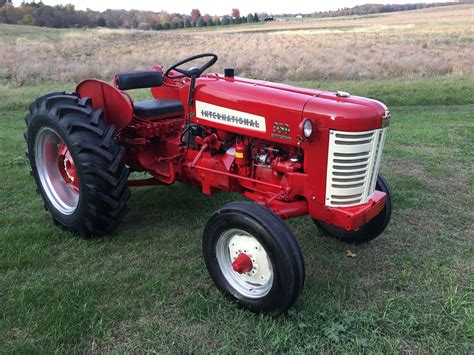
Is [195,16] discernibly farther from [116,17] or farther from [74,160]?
[74,160]

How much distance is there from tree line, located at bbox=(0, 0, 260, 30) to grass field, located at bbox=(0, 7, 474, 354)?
57905mm

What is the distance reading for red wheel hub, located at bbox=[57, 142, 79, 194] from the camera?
407 centimetres

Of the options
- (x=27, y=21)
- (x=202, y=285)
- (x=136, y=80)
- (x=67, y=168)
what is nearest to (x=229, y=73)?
(x=136, y=80)

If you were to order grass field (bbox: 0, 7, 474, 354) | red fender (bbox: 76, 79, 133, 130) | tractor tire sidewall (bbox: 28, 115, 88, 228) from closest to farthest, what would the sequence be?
grass field (bbox: 0, 7, 474, 354) → tractor tire sidewall (bbox: 28, 115, 88, 228) → red fender (bbox: 76, 79, 133, 130)

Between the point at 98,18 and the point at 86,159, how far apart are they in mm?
65142

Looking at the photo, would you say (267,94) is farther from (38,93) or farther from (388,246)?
(38,93)

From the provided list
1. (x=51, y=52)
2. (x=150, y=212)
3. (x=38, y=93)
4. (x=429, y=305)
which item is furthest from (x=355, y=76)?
(x=51, y=52)

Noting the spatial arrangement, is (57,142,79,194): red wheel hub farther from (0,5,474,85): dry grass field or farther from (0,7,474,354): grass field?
(0,5,474,85): dry grass field

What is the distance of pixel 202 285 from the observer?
10.6 ft

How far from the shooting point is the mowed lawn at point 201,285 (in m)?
2.66

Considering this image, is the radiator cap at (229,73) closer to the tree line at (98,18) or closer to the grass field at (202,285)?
the grass field at (202,285)

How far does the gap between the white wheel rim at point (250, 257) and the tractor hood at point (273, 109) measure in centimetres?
74

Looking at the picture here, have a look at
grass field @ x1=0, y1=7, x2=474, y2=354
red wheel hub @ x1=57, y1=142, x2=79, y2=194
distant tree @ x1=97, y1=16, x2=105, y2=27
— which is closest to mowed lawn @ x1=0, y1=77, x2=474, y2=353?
grass field @ x1=0, y1=7, x2=474, y2=354

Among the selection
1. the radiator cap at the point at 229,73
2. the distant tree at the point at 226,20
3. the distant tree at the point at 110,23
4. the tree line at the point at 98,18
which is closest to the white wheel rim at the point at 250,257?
the radiator cap at the point at 229,73
